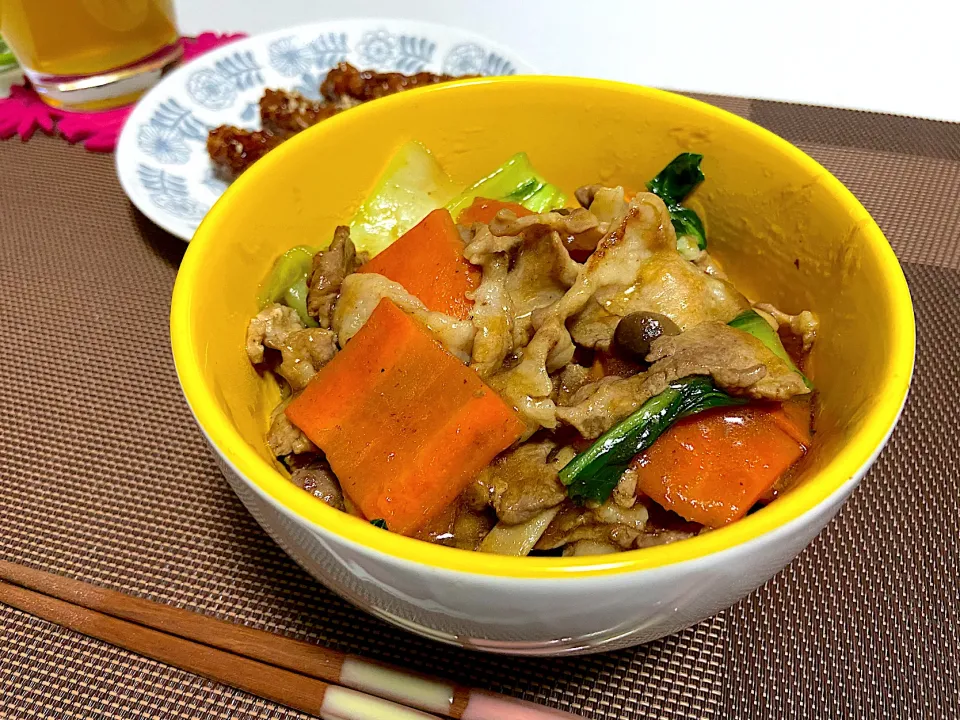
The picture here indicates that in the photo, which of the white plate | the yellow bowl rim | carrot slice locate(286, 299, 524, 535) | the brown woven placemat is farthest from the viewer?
the white plate

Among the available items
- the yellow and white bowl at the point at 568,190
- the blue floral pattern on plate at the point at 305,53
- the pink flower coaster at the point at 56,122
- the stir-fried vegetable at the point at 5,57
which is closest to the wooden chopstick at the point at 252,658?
the yellow and white bowl at the point at 568,190

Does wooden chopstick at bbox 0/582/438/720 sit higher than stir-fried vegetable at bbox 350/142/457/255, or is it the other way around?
stir-fried vegetable at bbox 350/142/457/255

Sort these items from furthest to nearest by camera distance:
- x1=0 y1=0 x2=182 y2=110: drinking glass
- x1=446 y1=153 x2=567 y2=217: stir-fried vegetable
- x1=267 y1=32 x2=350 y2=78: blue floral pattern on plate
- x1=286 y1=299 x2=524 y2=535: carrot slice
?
x1=267 y1=32 x2=350 y2=78: blue floral pattern on plate, x1=0 y1=0 x2=182 y2=110: drinking glass, x1=446 y1=153 x2=567 y2=217: stir-fried vegetable, x1=286 y1=299 x2=524 y2=535: carrot slice

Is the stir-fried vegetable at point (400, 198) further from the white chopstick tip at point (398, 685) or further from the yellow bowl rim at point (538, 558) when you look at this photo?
the white chopstick tip at point (398, 685)

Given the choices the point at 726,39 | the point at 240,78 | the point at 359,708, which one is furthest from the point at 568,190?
the point at 726,39

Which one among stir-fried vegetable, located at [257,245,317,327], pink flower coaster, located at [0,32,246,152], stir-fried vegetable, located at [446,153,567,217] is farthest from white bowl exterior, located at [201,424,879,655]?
pink flower coaster, located at [0,32,246,152]

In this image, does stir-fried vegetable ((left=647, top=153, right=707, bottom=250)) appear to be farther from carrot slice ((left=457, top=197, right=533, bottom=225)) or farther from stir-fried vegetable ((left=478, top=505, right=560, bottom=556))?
stir-fried vegetable ((left=478, top=505, right=560, bottom=556))
